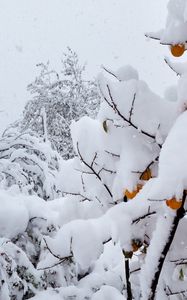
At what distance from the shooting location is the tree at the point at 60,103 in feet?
69.2

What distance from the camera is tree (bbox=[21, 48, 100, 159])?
21.1m

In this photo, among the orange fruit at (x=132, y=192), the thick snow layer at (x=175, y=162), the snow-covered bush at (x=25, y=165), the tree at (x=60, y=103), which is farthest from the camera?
the tree at (x=60, y=103)

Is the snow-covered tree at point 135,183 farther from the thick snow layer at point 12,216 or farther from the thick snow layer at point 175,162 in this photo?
the thick snow layer at point 12,216

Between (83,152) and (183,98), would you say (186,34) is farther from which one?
(83,152)

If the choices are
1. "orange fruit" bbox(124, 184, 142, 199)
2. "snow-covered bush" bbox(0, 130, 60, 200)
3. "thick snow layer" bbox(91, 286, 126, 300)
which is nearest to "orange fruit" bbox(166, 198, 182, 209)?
"orange fruit" bbox(124, 184, 142, 199)

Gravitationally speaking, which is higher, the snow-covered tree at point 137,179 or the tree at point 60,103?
the tree at point 60,103

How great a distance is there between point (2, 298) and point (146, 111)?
5.37 feet

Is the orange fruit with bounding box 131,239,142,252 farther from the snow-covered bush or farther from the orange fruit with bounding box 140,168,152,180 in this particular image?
the snow-covered bush

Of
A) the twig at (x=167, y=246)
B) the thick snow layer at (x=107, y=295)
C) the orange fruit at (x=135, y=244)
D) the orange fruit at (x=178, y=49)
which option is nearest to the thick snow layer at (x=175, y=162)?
the twig at (x=167, y=246)

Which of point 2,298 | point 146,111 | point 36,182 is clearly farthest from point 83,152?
point 36,182

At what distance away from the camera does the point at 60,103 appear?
21422 millimetres

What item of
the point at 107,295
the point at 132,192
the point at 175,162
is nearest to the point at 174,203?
the point at 175,162

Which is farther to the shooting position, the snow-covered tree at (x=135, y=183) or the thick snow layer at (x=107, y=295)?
the thick snow layer at (x=107, y=295)

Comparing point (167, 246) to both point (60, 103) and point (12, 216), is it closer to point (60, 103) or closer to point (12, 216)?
point (12, 216)
